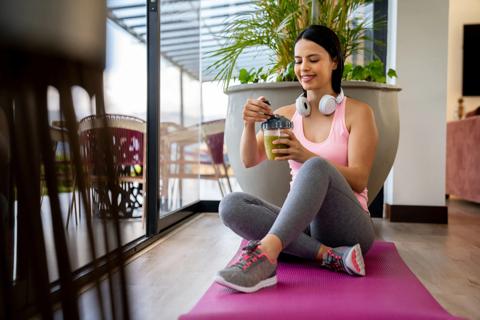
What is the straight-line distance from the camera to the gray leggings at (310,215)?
1.34 m

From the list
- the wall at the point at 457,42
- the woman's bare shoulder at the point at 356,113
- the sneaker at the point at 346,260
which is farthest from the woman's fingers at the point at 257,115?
the wall at the point at 457,42

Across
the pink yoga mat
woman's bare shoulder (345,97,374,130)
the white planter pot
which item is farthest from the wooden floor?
woman's bare shoulder (345,97,374,130)

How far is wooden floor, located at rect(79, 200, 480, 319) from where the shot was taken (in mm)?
1405

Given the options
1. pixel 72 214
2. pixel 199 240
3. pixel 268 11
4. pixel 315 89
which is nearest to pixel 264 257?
pixel 315 89

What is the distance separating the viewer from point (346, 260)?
1.40m

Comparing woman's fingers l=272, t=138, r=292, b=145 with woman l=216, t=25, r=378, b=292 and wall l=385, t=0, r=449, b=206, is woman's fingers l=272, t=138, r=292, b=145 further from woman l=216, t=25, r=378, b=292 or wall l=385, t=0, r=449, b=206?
wall l=385, t=0, r=449, b=206

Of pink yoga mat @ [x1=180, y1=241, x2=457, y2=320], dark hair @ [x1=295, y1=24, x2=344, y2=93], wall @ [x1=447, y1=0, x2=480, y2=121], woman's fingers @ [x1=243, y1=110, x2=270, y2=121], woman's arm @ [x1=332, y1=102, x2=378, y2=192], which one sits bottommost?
pink yoga mat @ [x1=180, y1=241, x2=457, y2=320]

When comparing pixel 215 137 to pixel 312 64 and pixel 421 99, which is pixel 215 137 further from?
pixel 312 64

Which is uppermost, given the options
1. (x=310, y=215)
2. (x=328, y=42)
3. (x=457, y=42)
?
(x=457, y=42)

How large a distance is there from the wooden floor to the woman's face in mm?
751

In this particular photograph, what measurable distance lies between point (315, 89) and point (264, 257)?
0.72 m

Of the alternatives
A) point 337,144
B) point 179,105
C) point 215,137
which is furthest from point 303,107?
point 215,137

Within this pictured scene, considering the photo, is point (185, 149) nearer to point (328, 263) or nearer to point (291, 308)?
point (328, 263)

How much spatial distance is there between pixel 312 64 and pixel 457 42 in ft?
15.9
